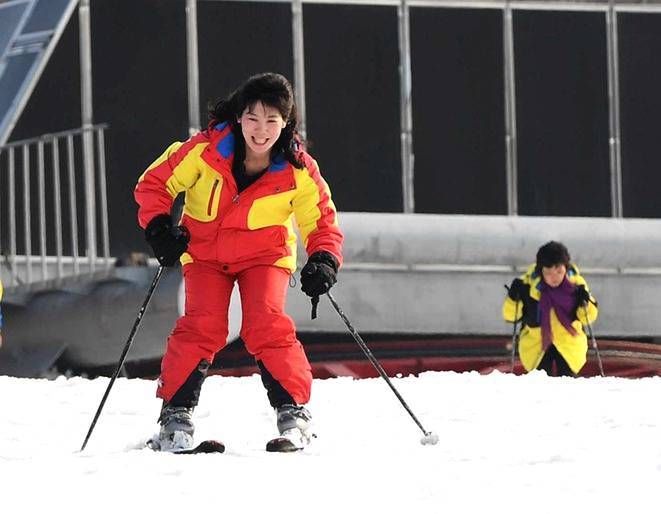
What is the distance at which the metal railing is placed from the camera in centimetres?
1312

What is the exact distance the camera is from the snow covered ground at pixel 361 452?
14.3 ft

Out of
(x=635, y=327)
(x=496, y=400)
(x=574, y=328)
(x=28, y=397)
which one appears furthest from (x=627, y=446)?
(x=635, y=327)

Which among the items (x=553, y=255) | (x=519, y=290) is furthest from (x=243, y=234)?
(x=519, y=290)

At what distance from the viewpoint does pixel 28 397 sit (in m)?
7.49

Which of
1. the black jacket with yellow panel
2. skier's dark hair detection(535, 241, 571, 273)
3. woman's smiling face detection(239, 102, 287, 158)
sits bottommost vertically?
the black jacket with yellow panel

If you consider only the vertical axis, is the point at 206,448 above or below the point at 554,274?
below

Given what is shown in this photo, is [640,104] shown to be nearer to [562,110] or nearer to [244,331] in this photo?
[562,110]

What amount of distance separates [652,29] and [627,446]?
960cm

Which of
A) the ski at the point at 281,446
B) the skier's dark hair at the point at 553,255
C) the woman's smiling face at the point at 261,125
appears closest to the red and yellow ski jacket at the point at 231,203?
the woman's smiling face at the point at 261,125

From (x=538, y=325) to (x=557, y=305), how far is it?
0.61ft

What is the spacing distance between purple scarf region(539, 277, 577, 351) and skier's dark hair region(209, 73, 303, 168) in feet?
16.8

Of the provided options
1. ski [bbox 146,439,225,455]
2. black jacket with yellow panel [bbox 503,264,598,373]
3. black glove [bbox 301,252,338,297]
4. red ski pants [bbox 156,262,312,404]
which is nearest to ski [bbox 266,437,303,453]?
ski [bbox 146,439,225,455]

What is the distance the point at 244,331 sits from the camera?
5.76 meters

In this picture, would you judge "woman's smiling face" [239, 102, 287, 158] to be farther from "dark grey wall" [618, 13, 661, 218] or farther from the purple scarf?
"dark grey wall" [618, 13, 661, 218]
